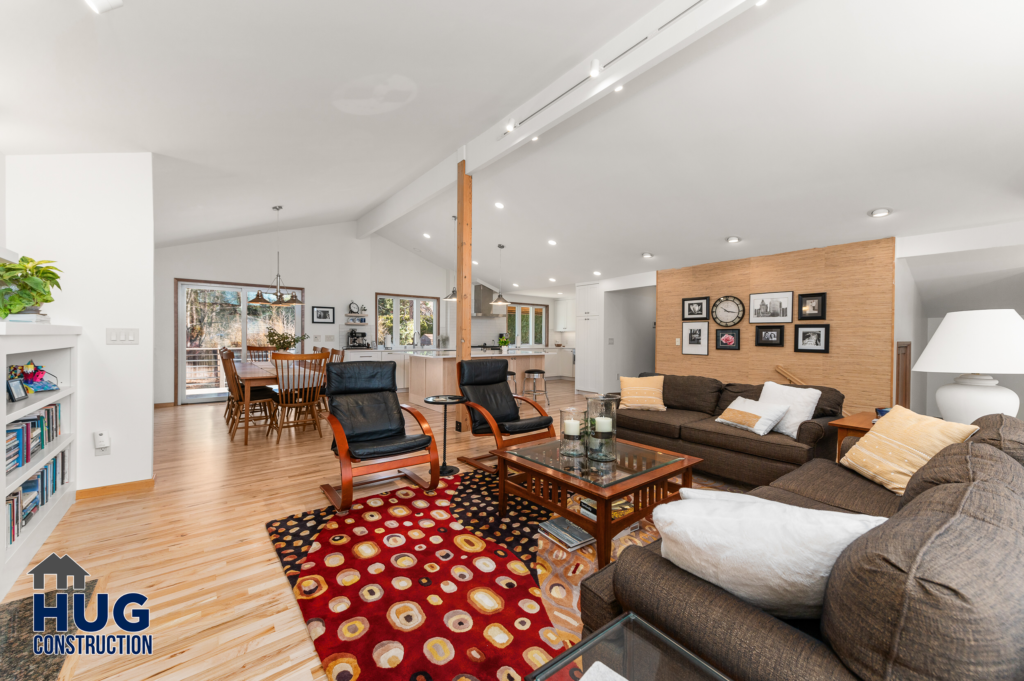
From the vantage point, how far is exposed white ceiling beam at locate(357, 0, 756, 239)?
2.70 metres

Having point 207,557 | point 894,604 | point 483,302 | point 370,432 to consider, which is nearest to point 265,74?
point 370,432

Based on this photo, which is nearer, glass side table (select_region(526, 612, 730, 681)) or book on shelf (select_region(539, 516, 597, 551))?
glass side table (select_region(526, 612, 730, 681))

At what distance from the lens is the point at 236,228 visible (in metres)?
6.84

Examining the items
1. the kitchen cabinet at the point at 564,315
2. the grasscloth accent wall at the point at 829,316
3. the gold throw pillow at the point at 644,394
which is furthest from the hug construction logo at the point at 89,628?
the kitchen cabinet at the point at 564,315

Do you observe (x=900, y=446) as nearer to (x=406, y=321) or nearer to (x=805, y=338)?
(x=805, y=338)

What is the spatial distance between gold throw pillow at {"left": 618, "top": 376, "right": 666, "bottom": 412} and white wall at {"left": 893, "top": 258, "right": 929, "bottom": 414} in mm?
3250

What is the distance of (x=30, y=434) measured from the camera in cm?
246

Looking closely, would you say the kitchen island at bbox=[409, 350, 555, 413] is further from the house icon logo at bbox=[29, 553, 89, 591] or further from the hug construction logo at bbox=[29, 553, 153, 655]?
the hug construction logo at bbox=[29, 553, 153, 655]

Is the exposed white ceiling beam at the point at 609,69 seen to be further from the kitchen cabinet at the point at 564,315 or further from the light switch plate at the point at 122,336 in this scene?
the kitchen cabinet at the point at 564,315

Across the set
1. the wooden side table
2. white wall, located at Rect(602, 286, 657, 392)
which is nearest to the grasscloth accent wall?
white wall, located at Rect(602, 286, 657, 392)

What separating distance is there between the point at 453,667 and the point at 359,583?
73 centimetres

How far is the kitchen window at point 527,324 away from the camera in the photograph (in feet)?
36.6

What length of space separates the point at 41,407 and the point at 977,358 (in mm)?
5244

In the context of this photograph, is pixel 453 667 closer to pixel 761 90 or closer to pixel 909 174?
pixel 761 90
